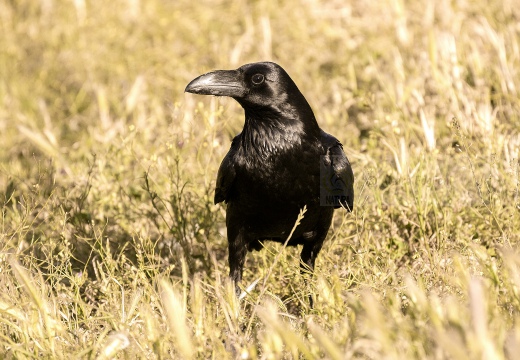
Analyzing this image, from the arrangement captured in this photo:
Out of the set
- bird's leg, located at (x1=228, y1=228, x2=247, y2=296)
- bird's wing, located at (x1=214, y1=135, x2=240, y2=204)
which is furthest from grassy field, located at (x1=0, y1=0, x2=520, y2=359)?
bird's wing, located at (x1=214, y1=135, x2=240, y2=204)

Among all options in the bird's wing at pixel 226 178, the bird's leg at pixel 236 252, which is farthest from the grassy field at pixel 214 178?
the bird's wing at pixel 226 178

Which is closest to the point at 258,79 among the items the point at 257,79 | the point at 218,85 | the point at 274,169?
the point at 257,79

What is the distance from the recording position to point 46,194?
16.8ft

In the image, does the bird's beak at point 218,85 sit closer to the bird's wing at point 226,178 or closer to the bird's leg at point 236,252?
the bird's wing at point 226,178

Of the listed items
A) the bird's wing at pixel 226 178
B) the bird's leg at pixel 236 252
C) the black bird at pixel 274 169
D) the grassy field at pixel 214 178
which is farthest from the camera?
the bird's leg at pixel 236 252

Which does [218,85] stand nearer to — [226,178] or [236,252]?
[226,178]

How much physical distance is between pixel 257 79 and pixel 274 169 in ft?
1.63

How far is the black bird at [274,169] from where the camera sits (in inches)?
153

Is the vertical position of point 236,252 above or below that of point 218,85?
below

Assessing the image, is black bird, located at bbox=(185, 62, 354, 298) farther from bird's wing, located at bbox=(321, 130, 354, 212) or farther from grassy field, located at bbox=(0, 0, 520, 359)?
grassy field, located at bbox=(0, 0, 520, 359)

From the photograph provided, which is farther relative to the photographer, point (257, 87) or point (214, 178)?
point (214, 178)

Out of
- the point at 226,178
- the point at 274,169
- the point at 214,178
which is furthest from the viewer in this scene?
the point at 214,178

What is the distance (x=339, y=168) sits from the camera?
159 inches

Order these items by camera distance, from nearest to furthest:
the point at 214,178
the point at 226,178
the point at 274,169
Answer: the point at 274,169, the point at 226,178, the point at 214,178
